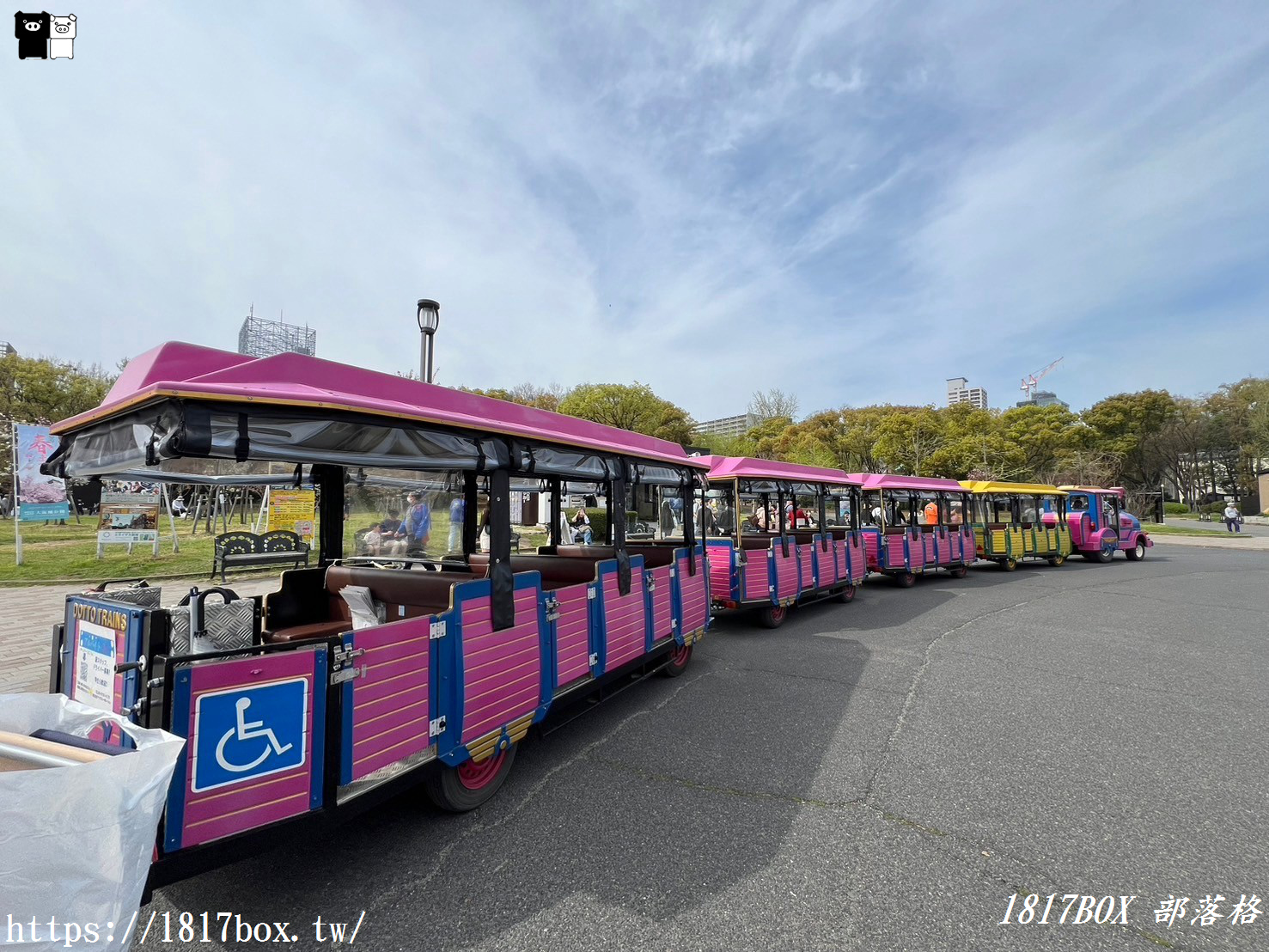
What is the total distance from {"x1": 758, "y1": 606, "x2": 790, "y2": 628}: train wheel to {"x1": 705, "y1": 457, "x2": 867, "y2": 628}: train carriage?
1 centimetres

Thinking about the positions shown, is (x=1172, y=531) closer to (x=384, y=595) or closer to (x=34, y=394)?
(x=384, y=595)

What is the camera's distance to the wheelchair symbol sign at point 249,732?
86.9 inches

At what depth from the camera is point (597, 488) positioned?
21.4ft

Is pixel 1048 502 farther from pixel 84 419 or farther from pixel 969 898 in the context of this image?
pixel 84 419

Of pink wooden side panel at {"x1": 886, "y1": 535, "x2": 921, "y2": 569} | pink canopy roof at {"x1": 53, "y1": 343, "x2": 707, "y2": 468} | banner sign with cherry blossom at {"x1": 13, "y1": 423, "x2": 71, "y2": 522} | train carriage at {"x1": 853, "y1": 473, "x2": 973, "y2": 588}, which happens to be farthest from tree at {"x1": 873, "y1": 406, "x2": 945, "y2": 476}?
banner sign with cherry blossom at {"x1": 13, "y1": 423, "x2": 71, "y2": 522}

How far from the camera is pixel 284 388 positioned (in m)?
2.45

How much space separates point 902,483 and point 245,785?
12.0 meters

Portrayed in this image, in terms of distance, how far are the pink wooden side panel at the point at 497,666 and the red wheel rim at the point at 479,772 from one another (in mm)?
290

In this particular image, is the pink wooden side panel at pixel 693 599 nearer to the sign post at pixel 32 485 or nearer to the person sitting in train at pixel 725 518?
the person sitting in train at pixel 725 518

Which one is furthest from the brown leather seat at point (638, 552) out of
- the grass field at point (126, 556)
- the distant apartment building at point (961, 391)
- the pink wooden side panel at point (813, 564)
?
the distant apartment building at point (961, 391)

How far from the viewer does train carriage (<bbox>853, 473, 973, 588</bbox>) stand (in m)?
11.7

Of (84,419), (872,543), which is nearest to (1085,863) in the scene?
(84,419)

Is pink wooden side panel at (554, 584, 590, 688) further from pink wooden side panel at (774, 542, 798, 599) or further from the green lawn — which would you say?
the green lawn

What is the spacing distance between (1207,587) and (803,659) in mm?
11288
